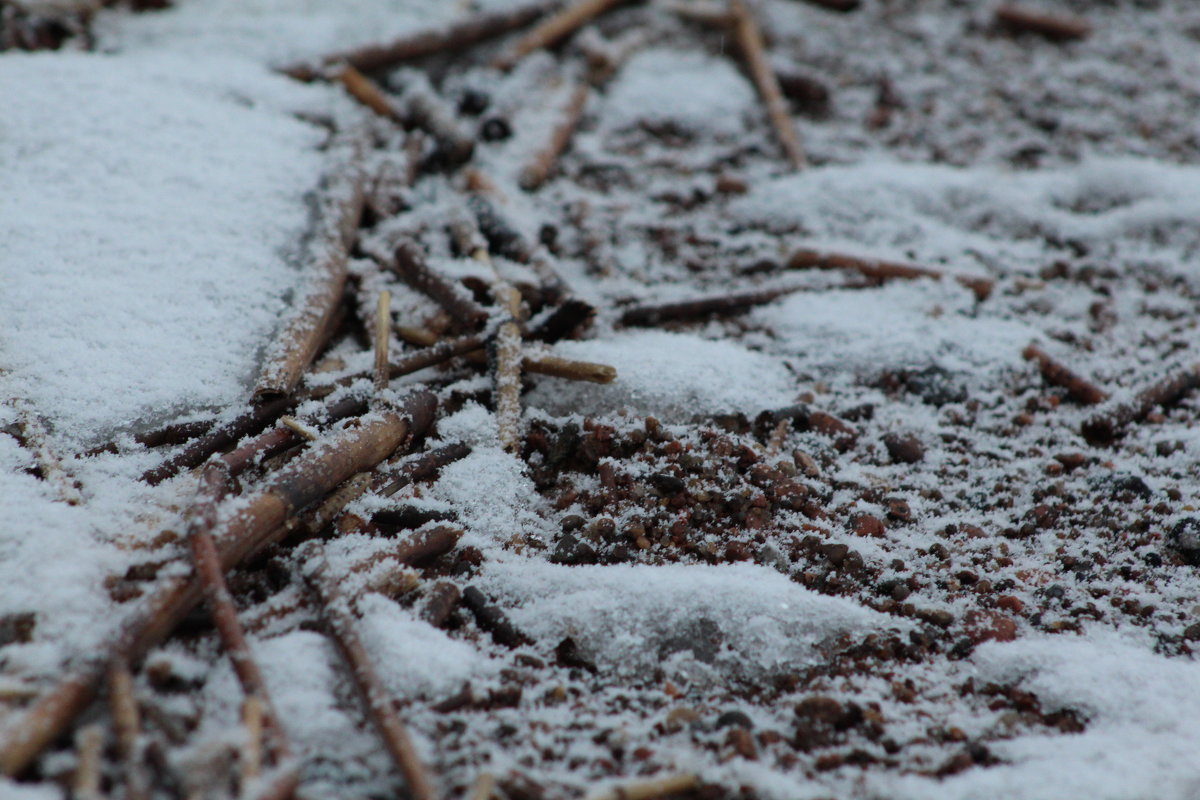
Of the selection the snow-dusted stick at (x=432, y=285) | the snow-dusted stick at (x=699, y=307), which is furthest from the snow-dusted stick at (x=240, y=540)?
the snow-dusted stick at (x=699, y=307)

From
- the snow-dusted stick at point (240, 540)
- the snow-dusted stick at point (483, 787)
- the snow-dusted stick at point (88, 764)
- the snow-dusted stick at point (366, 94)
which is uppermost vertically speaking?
the snow-dusted stick at point (366, 94)

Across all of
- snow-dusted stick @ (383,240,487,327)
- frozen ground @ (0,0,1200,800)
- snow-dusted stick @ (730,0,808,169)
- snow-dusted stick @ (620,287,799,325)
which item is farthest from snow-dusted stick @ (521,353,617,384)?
snow-dusted stick @ (730,0,808,169)

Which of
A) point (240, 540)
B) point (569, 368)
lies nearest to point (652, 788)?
point (240, 540)

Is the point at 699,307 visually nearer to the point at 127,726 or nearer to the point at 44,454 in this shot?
the point at 44,454

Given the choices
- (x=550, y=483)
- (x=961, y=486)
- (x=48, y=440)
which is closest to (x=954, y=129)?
(x=961, y=486)

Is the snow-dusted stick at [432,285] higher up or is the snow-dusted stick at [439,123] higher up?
the snow-dusted stick at [439,123]

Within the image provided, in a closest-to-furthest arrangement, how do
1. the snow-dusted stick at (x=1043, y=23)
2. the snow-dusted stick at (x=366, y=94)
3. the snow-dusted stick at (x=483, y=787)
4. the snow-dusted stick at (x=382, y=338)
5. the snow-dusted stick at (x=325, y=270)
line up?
the snow-dusted stick at (x=483, y=787) → the snow-dusted stick at (x=325, y=270) → the snow-dusted stick at (x=382, y=338) → the snow-dusted stick at (x=366, y=94) → the snow-dusted stick at (x=1043, y=23)

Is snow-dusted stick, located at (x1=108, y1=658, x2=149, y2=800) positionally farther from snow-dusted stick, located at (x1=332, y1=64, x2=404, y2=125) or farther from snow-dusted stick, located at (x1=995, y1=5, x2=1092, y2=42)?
snow-dusted stick, located at (x1=995, y1=5, x2=1092, y2=42)

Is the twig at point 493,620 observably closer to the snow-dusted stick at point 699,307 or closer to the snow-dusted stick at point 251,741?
the snow-dusted stick at point 251,741
